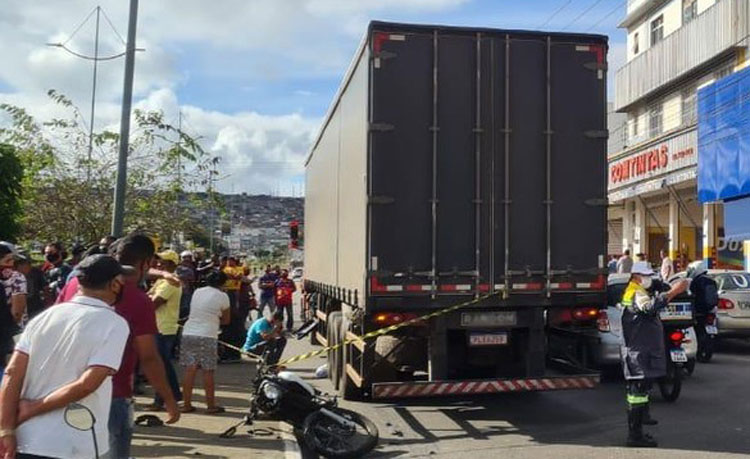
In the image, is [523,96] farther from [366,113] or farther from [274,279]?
[274,279]

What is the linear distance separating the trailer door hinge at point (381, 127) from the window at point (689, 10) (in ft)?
77.8

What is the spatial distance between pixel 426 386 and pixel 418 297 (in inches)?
35.0

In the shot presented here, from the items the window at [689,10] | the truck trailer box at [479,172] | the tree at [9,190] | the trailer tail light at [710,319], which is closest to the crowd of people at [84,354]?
the truck trailer box at [479,172]

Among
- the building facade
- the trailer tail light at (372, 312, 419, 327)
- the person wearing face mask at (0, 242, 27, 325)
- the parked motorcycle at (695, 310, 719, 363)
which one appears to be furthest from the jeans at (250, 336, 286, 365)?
the building facade

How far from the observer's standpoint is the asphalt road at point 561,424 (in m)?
7.36

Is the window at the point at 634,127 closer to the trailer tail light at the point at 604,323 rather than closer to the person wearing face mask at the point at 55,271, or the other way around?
the trailer tail light at the point at 604,323

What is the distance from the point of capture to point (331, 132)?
1189 centimetres

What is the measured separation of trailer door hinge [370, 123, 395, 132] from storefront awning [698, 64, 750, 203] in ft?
55.4

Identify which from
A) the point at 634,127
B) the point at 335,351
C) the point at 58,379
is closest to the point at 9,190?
the point at 335,351

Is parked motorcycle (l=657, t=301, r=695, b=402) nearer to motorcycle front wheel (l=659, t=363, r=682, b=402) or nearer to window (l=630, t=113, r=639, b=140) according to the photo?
motorcycle front wheel (l=659, t=363, r=682, b=402)

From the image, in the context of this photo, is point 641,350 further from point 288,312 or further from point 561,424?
point 288,312

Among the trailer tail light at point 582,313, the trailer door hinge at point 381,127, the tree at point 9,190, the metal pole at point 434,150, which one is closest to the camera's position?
the trailer door hinge at point 381,127

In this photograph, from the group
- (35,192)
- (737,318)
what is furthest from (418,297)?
(35,192)

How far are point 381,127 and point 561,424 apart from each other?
3709 mm
